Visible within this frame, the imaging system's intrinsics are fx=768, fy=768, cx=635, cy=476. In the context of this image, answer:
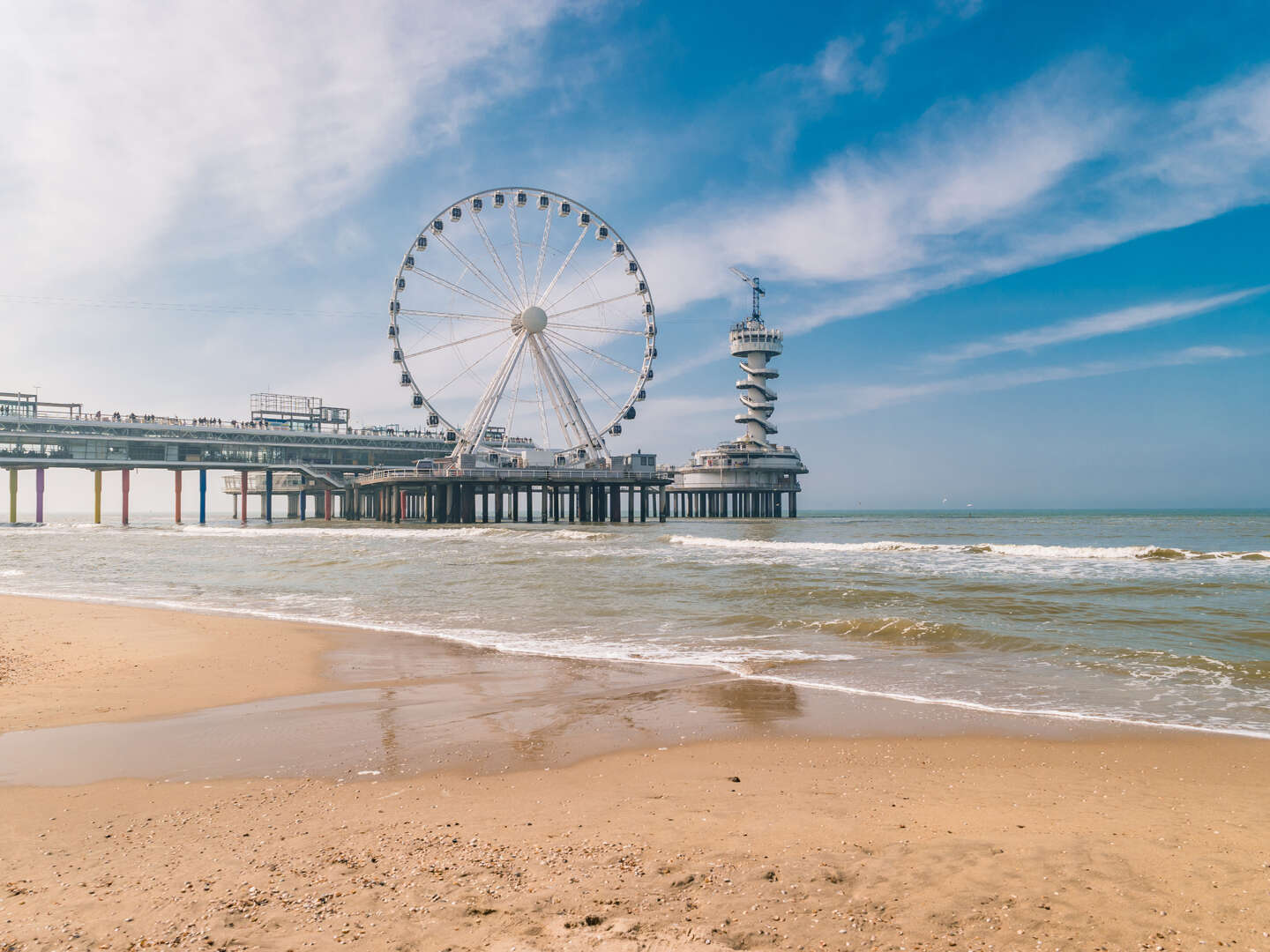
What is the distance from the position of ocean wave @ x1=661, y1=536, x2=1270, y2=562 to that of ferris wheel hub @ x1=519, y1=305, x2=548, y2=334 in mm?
21262

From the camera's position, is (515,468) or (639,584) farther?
(515,468)

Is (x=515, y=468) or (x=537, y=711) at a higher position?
(x=515, y=468)

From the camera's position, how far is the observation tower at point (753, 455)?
85688mm

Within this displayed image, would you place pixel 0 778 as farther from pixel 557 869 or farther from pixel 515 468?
pixel 515 468

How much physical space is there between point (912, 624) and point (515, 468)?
47061 mm

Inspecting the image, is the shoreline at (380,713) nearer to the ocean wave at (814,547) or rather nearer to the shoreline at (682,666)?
the shoreline at (682,666)

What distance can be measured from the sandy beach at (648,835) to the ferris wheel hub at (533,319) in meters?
43.9

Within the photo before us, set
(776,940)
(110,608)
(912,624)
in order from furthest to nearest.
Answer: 1. (110,608)
2. (912,624)
3. (776,940)

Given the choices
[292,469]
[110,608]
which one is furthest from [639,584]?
[292,469]

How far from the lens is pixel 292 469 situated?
76.1 m

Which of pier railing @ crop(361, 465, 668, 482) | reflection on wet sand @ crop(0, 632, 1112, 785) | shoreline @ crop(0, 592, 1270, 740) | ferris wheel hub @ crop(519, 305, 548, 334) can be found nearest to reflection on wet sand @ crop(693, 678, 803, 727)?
reflection on wet sand @ crop(0, 632, 1112, 785)

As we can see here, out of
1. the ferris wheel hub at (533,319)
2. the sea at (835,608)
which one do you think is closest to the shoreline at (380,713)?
the sea at (835,608)

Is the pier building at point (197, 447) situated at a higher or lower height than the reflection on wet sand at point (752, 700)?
higher

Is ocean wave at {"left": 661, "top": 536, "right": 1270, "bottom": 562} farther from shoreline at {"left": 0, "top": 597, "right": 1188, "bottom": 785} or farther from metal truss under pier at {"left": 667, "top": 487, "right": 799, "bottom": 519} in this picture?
metal truss under pier at {"left": 667, "top": 487, "right": 799, "bottom": 519}
